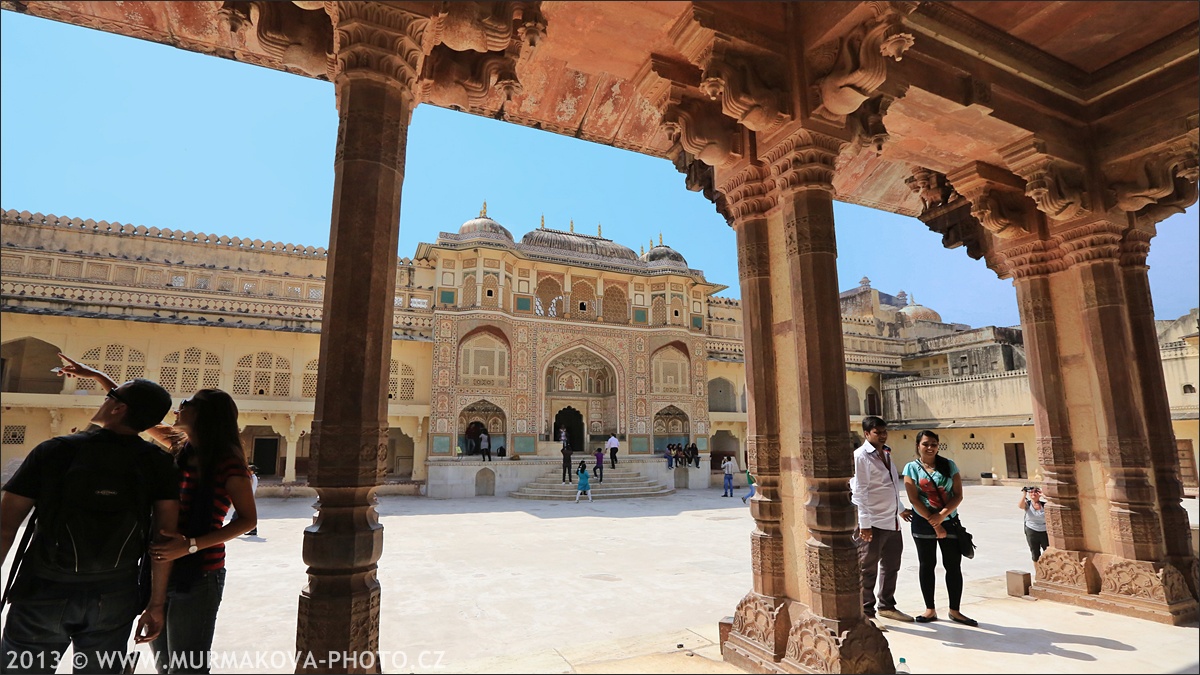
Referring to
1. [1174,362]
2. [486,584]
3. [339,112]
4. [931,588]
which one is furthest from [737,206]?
[1174,362]

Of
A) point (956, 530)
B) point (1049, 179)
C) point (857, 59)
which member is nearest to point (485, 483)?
point (956, 530)

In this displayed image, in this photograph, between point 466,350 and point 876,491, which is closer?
point 876,491

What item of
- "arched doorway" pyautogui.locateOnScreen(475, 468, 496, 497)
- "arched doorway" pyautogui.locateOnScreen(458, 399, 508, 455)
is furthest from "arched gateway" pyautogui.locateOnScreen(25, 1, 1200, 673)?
"arched doorway" pyautogui.locateOnScreen(458, 399, 508, 455)

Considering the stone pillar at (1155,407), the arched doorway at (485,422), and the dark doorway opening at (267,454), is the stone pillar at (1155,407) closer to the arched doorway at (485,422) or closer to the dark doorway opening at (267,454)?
the arched doorway at (485,422)

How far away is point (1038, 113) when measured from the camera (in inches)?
184

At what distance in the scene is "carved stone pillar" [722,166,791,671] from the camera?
134 inches

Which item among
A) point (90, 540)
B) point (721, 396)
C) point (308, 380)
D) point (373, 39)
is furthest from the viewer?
point (721, 396)

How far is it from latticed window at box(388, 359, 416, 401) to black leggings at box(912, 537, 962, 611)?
1995 cm

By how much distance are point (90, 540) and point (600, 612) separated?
4.08 m

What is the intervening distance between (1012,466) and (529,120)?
90.0 feet

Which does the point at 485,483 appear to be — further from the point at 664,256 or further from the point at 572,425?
the point at 664,256

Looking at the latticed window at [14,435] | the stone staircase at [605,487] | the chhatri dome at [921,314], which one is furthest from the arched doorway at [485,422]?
the chhatri dome at [921,314]

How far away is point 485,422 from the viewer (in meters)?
24.2

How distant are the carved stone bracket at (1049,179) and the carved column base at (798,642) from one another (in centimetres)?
390
